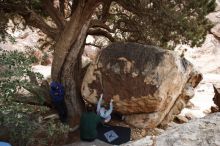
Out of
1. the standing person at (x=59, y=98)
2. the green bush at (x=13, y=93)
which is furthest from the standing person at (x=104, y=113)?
the green bush at (x=13, y=93)

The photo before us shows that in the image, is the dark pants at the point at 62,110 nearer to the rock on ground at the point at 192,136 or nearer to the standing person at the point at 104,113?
the standing person at the point at 104,113

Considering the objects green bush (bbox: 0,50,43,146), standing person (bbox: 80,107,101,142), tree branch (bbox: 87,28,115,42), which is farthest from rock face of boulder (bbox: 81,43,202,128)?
green bush (bbox: 0,50,43,146)

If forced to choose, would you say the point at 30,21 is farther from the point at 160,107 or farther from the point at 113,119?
the point at 160,107

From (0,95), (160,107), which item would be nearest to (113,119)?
(160,107)

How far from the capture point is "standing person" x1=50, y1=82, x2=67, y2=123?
12.2 metres

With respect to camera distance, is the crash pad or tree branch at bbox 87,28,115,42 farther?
tree branch at bbox 87,28,115,42

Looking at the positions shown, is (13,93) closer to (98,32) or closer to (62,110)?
(62,110)

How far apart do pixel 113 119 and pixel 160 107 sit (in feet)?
5.52

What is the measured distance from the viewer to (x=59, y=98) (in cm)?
1242

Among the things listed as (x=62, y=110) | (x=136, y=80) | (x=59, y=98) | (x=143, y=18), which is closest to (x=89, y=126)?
(x=59, y=98)

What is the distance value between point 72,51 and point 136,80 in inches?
91.8

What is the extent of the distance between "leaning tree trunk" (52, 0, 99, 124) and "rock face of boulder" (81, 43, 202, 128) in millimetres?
511

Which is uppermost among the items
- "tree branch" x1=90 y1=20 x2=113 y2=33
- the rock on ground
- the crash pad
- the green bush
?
"tree branch" x1=90 y1=20 x2=113 y2=33

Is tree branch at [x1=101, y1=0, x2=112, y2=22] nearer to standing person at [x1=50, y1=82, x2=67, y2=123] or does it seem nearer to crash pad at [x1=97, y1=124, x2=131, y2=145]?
standing person at [x1=50, y1=82, x2=67, y2=123]
